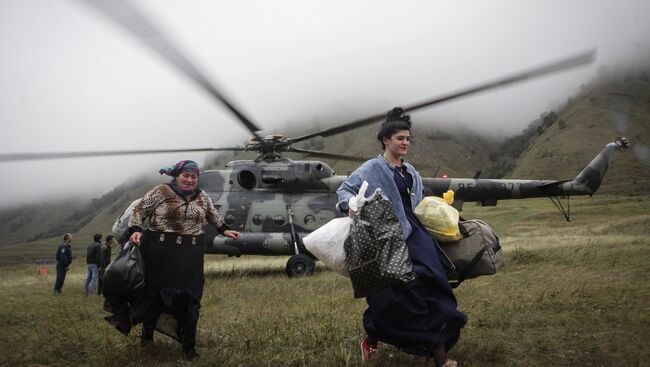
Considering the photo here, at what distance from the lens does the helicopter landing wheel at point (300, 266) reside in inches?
424

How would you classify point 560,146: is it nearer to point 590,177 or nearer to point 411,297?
point 590,177

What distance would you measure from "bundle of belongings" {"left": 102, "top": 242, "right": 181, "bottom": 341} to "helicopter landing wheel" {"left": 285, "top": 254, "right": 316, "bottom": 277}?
6.34m

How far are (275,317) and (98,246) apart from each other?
24.6 ft

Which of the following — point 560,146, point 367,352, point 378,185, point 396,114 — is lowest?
point 560,146

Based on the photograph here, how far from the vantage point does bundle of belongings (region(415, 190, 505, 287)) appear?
11.7 feet

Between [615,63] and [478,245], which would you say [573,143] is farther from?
[478,245]

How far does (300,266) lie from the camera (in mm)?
10836

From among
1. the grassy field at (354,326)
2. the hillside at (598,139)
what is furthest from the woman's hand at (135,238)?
the hillside at (598,139)

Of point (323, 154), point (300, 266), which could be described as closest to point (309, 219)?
point (300, 266)

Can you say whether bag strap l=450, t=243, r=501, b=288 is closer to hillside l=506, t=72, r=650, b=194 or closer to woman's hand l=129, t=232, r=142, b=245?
woman's hand l=129, t=232, r=142, b=245

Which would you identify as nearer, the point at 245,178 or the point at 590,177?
the point at 245,178

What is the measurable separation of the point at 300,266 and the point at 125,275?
693 centimetres

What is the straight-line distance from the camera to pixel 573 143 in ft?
304

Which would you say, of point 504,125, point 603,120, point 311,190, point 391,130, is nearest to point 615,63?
point 603,120
